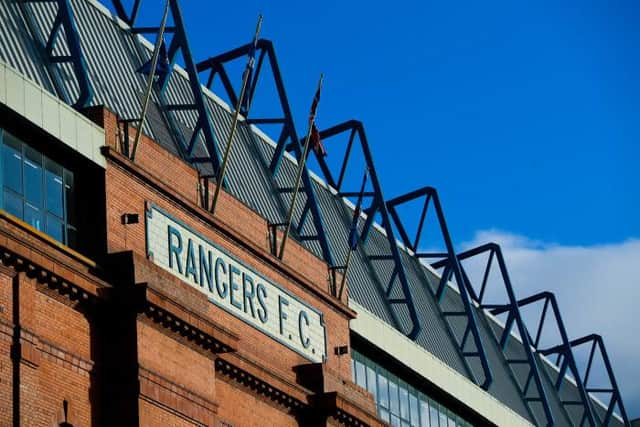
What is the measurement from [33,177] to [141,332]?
507cm

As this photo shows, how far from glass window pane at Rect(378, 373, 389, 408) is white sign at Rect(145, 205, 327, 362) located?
7.49 m

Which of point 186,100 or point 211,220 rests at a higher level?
point 186,100

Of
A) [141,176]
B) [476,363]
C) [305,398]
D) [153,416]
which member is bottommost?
[153,416]

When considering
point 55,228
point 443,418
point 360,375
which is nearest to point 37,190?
point 55,228

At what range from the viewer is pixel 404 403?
6644cm

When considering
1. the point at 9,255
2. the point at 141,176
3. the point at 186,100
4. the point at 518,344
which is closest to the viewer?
the point at 9,255

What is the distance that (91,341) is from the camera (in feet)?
150

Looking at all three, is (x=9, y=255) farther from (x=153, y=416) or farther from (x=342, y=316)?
(x=342, y=316)

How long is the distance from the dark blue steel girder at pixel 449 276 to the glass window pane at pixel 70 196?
3202 cm

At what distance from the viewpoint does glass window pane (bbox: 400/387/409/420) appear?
217 ft

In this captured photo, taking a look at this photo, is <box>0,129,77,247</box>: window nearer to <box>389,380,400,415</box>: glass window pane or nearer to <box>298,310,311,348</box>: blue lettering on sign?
<box>298,310,311,348</box>: blue lettering on sign

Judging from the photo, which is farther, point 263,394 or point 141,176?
point 263,394

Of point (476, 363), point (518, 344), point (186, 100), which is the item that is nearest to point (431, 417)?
point (476, 363)

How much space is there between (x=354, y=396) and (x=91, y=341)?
14.6 m
